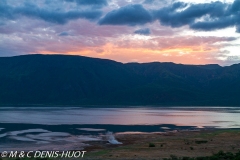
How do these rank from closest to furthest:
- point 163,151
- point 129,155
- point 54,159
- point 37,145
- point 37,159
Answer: point 37,159, point 54,159, point 129,155, point 163,151, point 37,145

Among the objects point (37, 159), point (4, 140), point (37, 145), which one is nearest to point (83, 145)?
point (37, 145)

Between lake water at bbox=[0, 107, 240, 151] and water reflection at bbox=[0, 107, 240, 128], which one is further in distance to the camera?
water reflection at bbox=[0, 107, 240, 128]

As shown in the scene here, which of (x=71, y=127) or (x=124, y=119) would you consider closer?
(x=71, y=127)

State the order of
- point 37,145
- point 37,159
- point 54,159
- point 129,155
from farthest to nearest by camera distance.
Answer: point 37,145 → point 129,155 → point 54,159 → point 37,159

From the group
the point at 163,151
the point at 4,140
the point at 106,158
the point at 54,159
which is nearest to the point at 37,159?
the point at 54,159

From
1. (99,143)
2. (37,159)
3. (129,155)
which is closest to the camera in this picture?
(37,159)

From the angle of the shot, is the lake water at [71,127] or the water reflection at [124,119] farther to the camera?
the water reflection at [124,119]

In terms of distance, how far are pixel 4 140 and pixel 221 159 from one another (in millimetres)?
38055

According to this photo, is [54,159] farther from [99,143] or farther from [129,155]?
[99,143]

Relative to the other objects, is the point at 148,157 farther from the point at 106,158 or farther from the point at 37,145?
the point at 37,145

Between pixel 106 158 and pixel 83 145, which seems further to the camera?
pixel 83 145

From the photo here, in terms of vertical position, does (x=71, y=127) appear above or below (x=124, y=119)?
above

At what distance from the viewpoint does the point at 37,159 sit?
3103 cm

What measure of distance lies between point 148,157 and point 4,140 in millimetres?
31089
